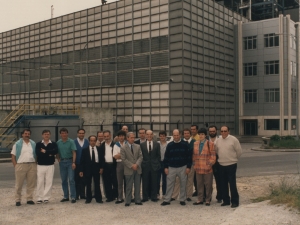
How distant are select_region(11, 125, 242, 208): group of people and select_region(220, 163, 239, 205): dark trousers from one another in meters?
0.02

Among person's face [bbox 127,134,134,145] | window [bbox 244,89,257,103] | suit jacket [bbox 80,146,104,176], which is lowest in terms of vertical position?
suit jacket [bbox 80,146,104,176]

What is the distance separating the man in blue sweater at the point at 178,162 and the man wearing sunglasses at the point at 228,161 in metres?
0.83

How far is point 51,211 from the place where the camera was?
9.08 m

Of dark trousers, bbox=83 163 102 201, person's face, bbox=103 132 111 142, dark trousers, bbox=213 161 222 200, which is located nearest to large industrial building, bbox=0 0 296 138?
person's face, bbox=103 132 111 142

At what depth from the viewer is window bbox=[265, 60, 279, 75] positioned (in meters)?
45.3

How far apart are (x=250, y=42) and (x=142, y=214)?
4135 cm

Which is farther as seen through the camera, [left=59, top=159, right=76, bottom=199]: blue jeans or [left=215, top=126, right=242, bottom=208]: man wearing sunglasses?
[left=59, top=159, right=76, bottom=199]: blue jeans

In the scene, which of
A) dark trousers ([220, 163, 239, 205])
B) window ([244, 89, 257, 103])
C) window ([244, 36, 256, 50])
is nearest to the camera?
dark trousers ([220, 163, 239, 205])

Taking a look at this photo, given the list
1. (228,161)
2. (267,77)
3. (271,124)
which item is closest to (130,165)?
(228,161)

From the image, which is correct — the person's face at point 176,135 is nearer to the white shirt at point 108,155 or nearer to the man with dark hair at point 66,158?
the white shirt at point 108,155

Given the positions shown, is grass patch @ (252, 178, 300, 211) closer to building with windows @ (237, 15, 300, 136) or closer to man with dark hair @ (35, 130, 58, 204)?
man with dark hair @ (35, 130, 58, 204)

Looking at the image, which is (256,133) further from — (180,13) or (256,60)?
(180,13)

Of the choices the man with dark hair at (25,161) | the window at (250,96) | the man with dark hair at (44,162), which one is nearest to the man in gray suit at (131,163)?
the man with dark hair at (44,162)

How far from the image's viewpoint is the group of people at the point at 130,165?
9.65 meters
